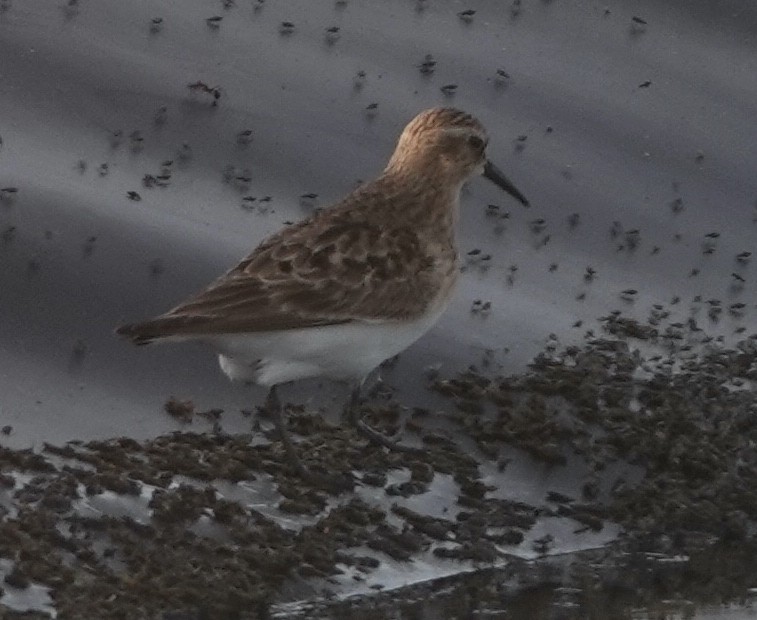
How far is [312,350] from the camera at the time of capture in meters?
9.59

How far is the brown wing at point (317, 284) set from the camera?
932cm

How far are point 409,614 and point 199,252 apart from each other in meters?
2.95

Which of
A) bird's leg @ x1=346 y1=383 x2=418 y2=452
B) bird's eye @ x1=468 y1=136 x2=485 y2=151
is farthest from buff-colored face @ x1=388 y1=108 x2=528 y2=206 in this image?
bird's leg @ x1=346 y1=383 x2=418 y2=452

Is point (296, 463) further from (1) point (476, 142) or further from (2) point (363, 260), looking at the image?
(1) point (476, 142)

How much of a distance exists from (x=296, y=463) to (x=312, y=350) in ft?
1.84

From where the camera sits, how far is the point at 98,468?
9.00 meters

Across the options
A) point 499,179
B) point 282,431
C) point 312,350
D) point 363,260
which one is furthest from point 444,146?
point 282,431

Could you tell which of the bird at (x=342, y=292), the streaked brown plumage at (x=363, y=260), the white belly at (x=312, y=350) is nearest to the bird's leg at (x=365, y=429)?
the bird at (x=342, y=292)

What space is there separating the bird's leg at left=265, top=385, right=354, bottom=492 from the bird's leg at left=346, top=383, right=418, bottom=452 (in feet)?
0.85

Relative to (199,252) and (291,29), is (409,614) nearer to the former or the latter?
(199,252)

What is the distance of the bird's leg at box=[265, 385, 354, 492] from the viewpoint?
9.35 m

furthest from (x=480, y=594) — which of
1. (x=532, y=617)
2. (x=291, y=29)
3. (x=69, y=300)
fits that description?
(x=291, y=29)

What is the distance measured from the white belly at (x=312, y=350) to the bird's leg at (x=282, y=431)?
0.10 meters

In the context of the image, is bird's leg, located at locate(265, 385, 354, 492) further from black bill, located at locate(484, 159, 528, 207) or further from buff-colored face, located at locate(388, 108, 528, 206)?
black bill, located at locate(484, 159, 528, 207)
